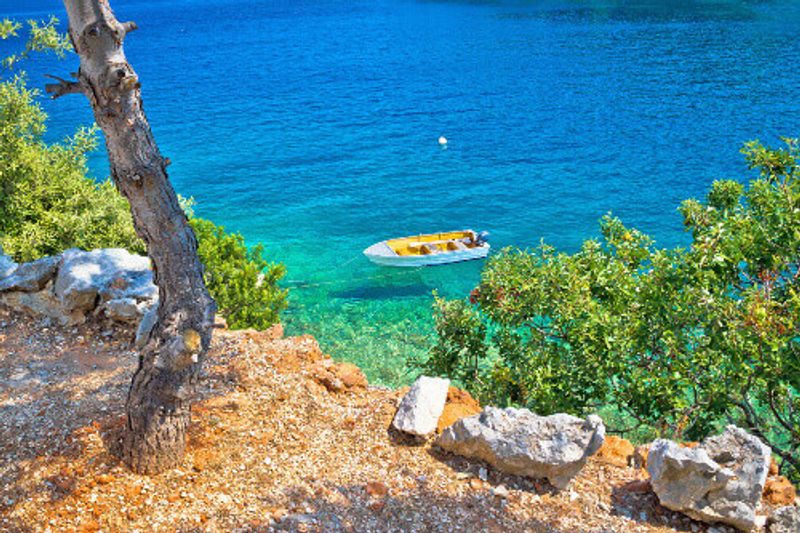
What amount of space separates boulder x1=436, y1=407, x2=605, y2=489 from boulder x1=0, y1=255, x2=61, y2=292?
9109 mm

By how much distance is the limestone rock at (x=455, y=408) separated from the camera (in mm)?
9442

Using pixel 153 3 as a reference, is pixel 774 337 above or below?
below

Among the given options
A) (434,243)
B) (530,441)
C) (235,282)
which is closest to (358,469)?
(530,441)

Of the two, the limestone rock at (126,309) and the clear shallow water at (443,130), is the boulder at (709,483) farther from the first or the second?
the clear shallow water at (443,130)

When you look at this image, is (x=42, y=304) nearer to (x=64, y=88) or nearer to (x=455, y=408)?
(x=64, y=88)

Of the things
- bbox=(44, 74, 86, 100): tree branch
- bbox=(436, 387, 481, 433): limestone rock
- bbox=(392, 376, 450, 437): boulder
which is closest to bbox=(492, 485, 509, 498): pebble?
bbox=(436, 387, 481, 433): limestone rock

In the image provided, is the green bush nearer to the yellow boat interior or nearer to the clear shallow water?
the clear shallow water

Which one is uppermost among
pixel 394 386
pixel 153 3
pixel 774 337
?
pixel 153 3

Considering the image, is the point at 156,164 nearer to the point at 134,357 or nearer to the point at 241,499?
the point at 241,499

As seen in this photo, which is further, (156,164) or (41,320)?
(41,320)

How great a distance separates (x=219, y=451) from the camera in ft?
27.7

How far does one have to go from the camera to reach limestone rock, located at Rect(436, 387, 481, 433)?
372 inches

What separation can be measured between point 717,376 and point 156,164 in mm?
8227

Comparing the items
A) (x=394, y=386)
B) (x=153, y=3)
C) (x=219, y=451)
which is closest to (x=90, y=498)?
(x=219, y=451)
